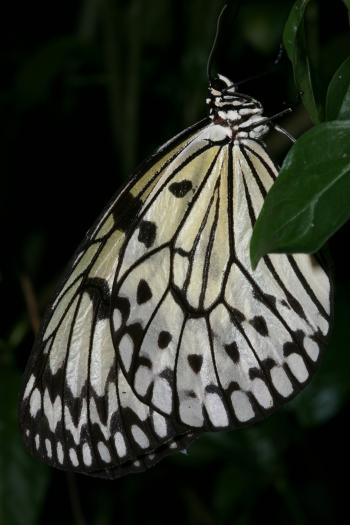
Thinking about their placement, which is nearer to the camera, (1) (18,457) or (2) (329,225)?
(2) (329,225)

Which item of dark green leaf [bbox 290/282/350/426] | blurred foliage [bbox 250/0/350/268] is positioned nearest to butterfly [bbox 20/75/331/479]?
blurred foliage [bbox 250/0/350/268]

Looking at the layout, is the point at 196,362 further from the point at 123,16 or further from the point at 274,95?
the point at 123,16

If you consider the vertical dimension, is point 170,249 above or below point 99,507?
above

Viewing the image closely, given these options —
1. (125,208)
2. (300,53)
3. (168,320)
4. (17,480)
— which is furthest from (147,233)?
(17,480)

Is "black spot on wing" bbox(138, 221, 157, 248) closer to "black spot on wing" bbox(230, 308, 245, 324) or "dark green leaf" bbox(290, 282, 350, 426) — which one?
"black spot on wing" bbox(230, 308, 245, 324)

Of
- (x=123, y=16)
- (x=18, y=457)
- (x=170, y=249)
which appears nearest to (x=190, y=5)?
(x=123, y=16)

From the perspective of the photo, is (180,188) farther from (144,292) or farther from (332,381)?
(332,381)

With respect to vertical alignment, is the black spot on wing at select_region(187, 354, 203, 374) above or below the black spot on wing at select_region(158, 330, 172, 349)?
below

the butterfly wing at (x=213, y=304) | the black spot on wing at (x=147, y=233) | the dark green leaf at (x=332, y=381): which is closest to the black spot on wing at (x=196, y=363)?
the butterfly wing at (x=213, y=304)
